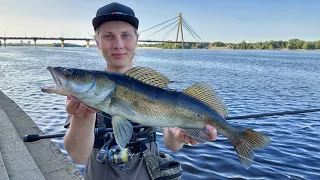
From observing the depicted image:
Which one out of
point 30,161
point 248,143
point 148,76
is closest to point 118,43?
point 148,76

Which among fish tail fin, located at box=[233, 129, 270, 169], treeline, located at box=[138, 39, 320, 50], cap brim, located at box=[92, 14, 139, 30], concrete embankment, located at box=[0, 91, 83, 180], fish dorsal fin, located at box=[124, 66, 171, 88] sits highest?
treeline, located at box=[138, 39, 320, 50]

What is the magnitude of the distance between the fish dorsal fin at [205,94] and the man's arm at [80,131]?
101 cm

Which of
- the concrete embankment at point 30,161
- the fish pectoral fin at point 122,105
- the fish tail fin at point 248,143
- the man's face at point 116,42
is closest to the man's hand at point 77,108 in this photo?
the fish pectoral fin at point 122,105

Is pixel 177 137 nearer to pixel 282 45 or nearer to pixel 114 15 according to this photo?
pixel 114 15

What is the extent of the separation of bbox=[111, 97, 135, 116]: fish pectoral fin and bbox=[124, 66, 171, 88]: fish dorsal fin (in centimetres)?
28

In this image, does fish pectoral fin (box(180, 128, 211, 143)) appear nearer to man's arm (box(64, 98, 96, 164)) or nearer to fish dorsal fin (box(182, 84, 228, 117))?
fish dorsal fin (box(182, 84, 228, 117))

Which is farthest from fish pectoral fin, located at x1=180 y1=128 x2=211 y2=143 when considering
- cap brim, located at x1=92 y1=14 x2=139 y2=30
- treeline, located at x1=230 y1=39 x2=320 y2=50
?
treeline, located at x1=230 y1=39 x2=320 y2=50

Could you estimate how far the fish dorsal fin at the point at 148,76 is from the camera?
Result: 110 inches

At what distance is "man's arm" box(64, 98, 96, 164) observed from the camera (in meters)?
2.76

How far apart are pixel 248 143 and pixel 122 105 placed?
140 cm

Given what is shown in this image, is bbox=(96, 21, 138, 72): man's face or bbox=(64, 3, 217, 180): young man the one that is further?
bbox=(96, 21, 138, 72): man's face

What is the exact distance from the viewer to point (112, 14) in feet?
10.9

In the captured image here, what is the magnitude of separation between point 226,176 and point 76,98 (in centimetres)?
581

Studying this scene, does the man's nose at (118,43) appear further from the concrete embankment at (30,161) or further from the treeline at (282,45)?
the treeline at (282,45)
